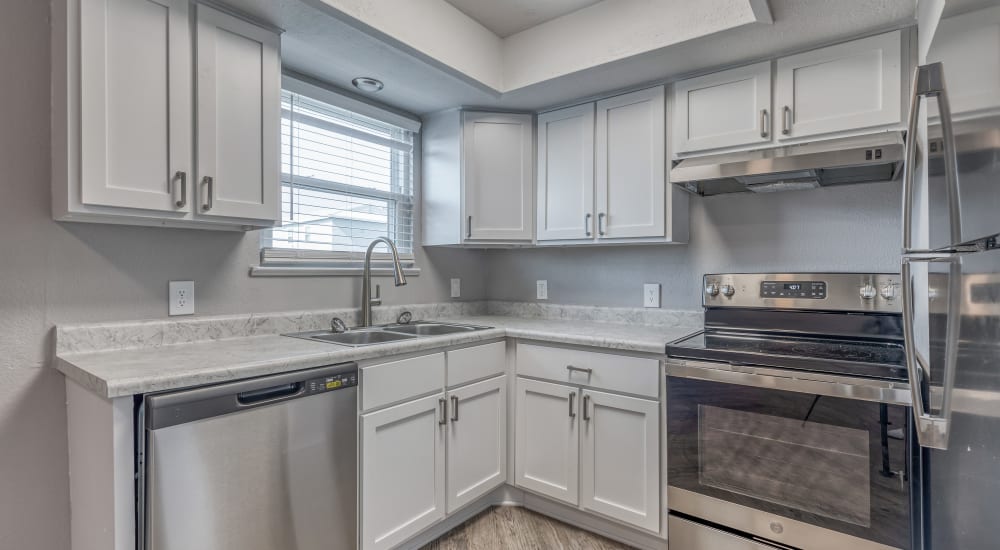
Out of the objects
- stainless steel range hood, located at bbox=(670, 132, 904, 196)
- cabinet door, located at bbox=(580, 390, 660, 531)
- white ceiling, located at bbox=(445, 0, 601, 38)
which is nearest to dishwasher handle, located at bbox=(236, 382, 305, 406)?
cabinet door, located at bbox=(580, 390, 660, 531)

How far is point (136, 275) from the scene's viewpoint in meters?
Result: 1.71

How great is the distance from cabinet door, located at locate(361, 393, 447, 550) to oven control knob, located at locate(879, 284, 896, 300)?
1.81 m

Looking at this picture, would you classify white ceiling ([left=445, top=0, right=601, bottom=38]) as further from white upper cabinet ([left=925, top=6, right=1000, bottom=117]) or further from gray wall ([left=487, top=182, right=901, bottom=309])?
white upper cabinet ([left=925, top=6, right=1000, bottom=117])

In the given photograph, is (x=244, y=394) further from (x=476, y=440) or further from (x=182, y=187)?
(x=476, y=440)

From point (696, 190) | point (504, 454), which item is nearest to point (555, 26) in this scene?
point (696, 190)

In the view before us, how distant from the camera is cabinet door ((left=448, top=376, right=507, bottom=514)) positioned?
210 cm

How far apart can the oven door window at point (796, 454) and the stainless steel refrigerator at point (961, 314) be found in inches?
13.7

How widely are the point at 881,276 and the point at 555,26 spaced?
1.79 metres

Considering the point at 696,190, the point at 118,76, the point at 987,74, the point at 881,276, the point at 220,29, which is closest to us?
the point at 987,74

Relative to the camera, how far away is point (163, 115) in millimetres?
1523

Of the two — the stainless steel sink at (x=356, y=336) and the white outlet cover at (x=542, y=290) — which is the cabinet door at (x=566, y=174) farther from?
the stainless steel sink at (x=356, y=336)

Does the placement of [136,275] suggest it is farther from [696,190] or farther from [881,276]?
[881,276]

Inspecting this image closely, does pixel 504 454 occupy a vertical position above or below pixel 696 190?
below

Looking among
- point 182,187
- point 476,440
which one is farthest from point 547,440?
point 182,187
